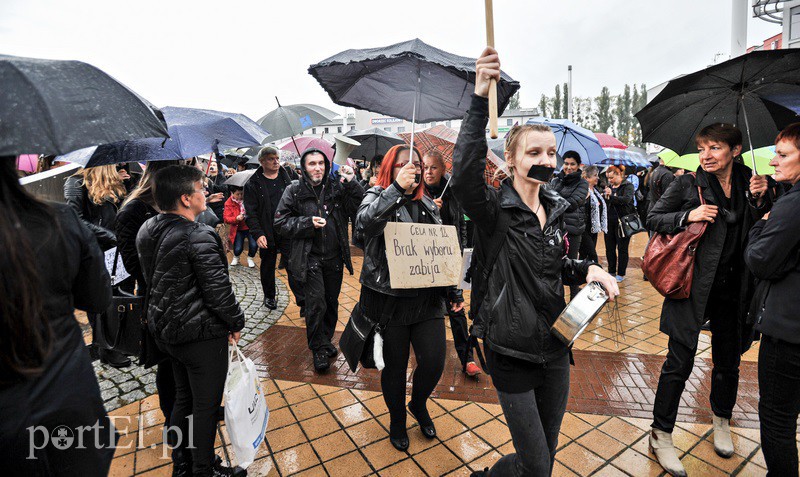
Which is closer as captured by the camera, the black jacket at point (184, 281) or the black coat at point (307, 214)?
the black jacket at point (184, 281)

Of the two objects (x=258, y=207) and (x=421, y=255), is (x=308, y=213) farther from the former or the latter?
(x=421, y=255)

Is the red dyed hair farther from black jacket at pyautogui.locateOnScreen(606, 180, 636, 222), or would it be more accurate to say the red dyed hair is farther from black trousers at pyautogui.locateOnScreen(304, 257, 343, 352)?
black jacket at pyautogui.locateOnScreen(606, 180, 636, 222)

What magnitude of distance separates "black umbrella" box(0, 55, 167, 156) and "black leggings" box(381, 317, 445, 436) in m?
1.80

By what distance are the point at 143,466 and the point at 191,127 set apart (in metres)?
2.28

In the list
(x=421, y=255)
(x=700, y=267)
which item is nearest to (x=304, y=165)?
(x=421, y=255)

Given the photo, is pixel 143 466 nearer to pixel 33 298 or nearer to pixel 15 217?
pixel 33 298

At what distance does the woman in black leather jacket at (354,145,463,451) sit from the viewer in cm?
255

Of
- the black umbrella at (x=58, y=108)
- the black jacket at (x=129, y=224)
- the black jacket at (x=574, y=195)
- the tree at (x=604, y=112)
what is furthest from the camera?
the tree at (x=604, y=112)

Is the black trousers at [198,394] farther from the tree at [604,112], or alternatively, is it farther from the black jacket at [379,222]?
the tree at [604,112]

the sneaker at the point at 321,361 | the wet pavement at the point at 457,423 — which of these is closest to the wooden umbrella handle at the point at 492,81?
the wet pavement at the point at 457,423

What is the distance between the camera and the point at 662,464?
2.52 m

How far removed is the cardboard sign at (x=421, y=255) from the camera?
243cm

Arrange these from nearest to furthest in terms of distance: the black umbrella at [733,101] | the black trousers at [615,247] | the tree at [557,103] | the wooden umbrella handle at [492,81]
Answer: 1. the wooden umbrella handle at [492,81]
2. the black umbrella at [733,101]
3. the black trousers at [615,247]
4. the tree at [557,103]

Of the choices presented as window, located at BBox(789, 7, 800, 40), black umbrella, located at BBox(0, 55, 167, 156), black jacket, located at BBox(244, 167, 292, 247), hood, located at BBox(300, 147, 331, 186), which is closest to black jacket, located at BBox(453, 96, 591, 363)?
black umbrella, located at BBox(0, 55, 167, 156)
